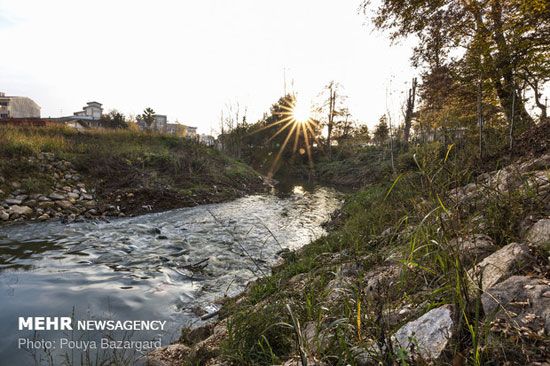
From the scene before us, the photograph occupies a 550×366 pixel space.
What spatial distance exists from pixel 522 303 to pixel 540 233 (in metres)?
0.83

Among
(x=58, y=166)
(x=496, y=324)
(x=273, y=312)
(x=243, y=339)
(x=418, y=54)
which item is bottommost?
(x=243, y=339)

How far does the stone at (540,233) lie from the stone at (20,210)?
32.6 feet

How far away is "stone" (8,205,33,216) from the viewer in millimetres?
6655

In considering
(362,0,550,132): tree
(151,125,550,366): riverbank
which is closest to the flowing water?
(151,125,550,366): riverbank

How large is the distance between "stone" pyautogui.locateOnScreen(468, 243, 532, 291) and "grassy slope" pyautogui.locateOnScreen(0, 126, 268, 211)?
9224mm

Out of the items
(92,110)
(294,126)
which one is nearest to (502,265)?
A: (294,126)

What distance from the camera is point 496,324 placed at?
1229mm

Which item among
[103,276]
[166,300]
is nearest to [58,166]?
[103,276]

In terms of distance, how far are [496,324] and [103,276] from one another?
15.8 ft

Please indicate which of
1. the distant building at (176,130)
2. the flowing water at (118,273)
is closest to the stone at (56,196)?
the flowing water at (118,273)

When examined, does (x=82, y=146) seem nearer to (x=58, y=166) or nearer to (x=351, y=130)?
(x=58, y=166)

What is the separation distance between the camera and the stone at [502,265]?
1.50m

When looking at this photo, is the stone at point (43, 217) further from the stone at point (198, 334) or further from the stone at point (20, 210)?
the stone at point (198, 334)

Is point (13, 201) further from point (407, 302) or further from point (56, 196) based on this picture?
point (407, 302)
